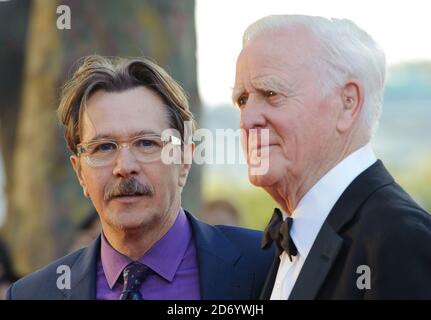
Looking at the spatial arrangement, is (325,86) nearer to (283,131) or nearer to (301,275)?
(283,131)

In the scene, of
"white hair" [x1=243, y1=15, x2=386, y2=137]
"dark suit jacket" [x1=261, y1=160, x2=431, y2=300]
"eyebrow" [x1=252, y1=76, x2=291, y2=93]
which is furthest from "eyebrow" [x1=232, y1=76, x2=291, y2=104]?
"dark suit jacket" [x1=261, y1=160, x2=431, y2=300]

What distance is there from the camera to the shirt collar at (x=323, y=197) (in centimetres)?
346

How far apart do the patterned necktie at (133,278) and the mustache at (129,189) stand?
0.28m

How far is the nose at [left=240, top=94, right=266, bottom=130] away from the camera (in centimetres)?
356

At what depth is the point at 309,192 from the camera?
3516 mm

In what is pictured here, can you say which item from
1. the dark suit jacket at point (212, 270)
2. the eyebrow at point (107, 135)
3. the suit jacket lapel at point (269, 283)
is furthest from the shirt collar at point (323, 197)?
the eyebrow at point (107, 135)

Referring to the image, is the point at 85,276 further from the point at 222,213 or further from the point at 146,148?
the point at 222,213

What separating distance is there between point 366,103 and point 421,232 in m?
0.60

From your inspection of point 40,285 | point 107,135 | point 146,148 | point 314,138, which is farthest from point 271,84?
point 40,285

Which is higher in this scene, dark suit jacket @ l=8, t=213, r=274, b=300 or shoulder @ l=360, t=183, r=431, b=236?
shoulder @ l=360, t=183, r=431, b=236

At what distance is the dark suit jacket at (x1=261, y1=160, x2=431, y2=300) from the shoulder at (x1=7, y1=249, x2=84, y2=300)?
1.13m

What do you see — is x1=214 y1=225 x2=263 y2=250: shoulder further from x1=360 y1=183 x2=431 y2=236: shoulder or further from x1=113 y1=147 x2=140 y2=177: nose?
x1=360 y1=183 x2=431 y2=236: shoulder

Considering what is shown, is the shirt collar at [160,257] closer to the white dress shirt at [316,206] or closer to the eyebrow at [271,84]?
the white dress shirt at [316,206]
